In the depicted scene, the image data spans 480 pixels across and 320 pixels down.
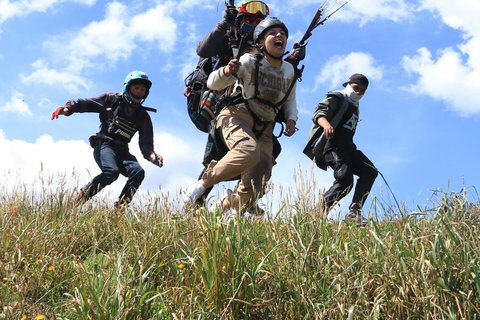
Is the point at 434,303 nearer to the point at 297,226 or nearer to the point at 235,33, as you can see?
the point at 297,226

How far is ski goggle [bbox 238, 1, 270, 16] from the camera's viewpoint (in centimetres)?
684

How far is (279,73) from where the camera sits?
19.3ft

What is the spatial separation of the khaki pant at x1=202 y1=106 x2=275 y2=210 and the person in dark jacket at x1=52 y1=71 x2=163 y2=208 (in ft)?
7.40

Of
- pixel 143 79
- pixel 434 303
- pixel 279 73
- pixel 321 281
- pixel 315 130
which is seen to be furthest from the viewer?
pixel 143 79

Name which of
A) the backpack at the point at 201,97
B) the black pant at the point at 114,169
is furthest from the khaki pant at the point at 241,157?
the black pant at the point at 114,169

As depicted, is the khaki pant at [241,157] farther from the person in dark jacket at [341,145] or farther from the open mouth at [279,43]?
the person in dark jacket at [341,145]

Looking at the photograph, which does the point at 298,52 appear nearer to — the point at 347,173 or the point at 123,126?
the point at 347,173

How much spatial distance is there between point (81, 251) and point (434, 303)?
10.1 feet

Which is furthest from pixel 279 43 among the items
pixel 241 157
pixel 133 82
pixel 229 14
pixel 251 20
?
pixel 133 82

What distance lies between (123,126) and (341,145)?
332 centimetres

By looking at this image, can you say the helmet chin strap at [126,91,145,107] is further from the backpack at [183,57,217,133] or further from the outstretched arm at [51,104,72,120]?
the backpack at [183,57,217,133]

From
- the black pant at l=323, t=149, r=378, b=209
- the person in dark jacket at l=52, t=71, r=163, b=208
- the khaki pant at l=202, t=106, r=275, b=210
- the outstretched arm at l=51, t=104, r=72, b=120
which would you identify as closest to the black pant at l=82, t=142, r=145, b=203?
the person in dark jacket at l=52, t=71, r=163, b=208

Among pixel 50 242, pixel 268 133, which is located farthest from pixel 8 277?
pixel 268 133

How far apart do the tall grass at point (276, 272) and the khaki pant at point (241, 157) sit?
1.23 meters
